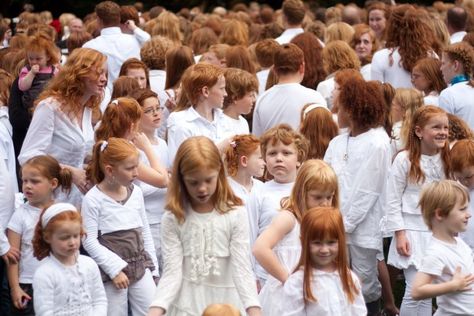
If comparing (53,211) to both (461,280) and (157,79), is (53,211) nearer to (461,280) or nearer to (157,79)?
(461,280)

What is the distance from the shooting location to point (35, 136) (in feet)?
28.7

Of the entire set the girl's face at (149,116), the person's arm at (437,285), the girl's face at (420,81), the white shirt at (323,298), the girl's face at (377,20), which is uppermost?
the white shirt at (323,298)

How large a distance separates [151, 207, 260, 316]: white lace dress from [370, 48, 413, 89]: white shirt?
18.4ft

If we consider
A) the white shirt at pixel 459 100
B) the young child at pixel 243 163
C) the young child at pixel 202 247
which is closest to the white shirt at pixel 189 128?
the young child at pixel 243 163

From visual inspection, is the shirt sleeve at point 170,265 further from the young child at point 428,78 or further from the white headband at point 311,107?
the young child at point 428,78

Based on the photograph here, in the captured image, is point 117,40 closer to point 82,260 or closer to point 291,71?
point 291,71

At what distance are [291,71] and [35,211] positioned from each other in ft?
10.5

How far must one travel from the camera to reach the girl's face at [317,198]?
761cm

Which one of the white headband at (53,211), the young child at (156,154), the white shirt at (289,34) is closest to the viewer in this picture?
the white headband at (53,211)

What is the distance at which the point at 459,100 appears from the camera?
1085 centimetres

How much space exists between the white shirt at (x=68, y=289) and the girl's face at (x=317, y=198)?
1413 millimetres

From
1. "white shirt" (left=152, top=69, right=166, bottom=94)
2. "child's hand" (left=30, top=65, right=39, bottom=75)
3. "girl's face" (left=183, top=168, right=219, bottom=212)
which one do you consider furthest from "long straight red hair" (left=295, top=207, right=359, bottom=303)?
"white shirt" (left=152, top=69, right=166, bottom=94)

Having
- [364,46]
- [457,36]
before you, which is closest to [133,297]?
[364,46]

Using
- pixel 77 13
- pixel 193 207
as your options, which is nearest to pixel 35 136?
pixel 193 207
